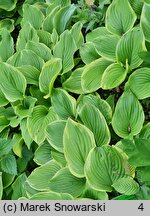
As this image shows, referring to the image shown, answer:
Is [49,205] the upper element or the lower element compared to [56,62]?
lower


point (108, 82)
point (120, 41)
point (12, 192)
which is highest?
point (120, 41)

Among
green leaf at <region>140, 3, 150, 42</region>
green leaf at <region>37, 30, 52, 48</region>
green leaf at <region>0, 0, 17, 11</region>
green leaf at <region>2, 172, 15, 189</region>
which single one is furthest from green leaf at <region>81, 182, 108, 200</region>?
green leaf at <region>0, 0, 17, 11</region>

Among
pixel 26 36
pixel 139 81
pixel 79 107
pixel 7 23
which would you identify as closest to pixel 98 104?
pixel 79 107

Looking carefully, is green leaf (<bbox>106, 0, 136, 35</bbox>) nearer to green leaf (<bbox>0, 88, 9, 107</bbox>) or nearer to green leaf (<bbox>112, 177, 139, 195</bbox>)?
→ green leaf (<bbox>0, 88, 9, 107</bbox>)

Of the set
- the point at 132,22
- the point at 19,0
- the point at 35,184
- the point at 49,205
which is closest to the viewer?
the point at 49,205

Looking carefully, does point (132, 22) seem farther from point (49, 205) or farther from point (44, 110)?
point (49, 205)

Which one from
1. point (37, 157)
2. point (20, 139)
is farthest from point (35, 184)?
point (20, 139)
